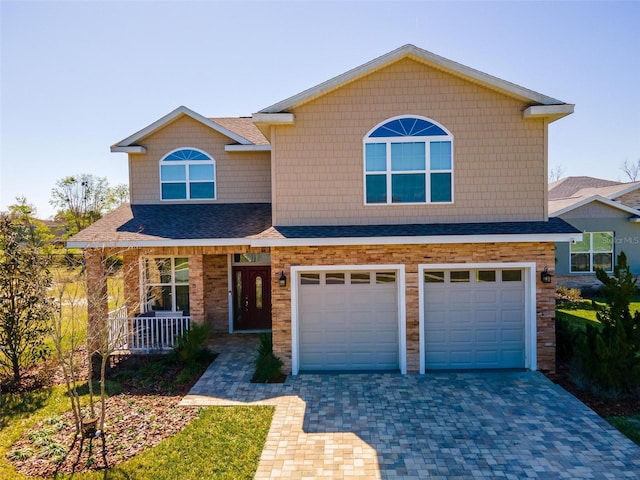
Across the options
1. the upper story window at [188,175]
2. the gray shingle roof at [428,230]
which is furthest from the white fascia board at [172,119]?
the gray shingle roof at [428,230]

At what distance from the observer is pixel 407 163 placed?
10320mm

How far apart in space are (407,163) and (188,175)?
7474mm

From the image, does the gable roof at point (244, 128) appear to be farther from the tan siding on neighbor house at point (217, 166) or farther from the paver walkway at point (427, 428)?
the paver walkway at point (427, 428)

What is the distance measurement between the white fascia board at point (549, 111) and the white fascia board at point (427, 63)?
17cm

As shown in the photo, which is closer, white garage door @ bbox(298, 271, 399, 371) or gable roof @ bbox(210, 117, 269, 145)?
white garage door @ bbox(298, 271, 399, 371)

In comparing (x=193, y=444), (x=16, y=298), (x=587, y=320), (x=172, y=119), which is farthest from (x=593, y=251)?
(x=16, y=298)

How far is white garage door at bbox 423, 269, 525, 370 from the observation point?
33.0 ft

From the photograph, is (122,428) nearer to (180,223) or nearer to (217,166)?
(180,223)

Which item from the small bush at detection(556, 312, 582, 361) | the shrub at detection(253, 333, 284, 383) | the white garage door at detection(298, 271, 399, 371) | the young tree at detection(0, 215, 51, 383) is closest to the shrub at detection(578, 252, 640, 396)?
the small bush at detection(556, 312, 582, 361)

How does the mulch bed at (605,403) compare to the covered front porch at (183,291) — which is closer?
the mulch bed at (605,403)

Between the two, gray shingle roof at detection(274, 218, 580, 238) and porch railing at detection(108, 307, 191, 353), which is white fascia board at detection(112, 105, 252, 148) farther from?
porch railing at detection(108, 307, 191, 353)

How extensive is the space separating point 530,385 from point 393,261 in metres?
4.01

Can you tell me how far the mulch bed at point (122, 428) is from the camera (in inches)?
248

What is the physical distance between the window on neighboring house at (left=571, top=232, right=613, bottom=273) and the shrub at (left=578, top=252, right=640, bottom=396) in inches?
503
